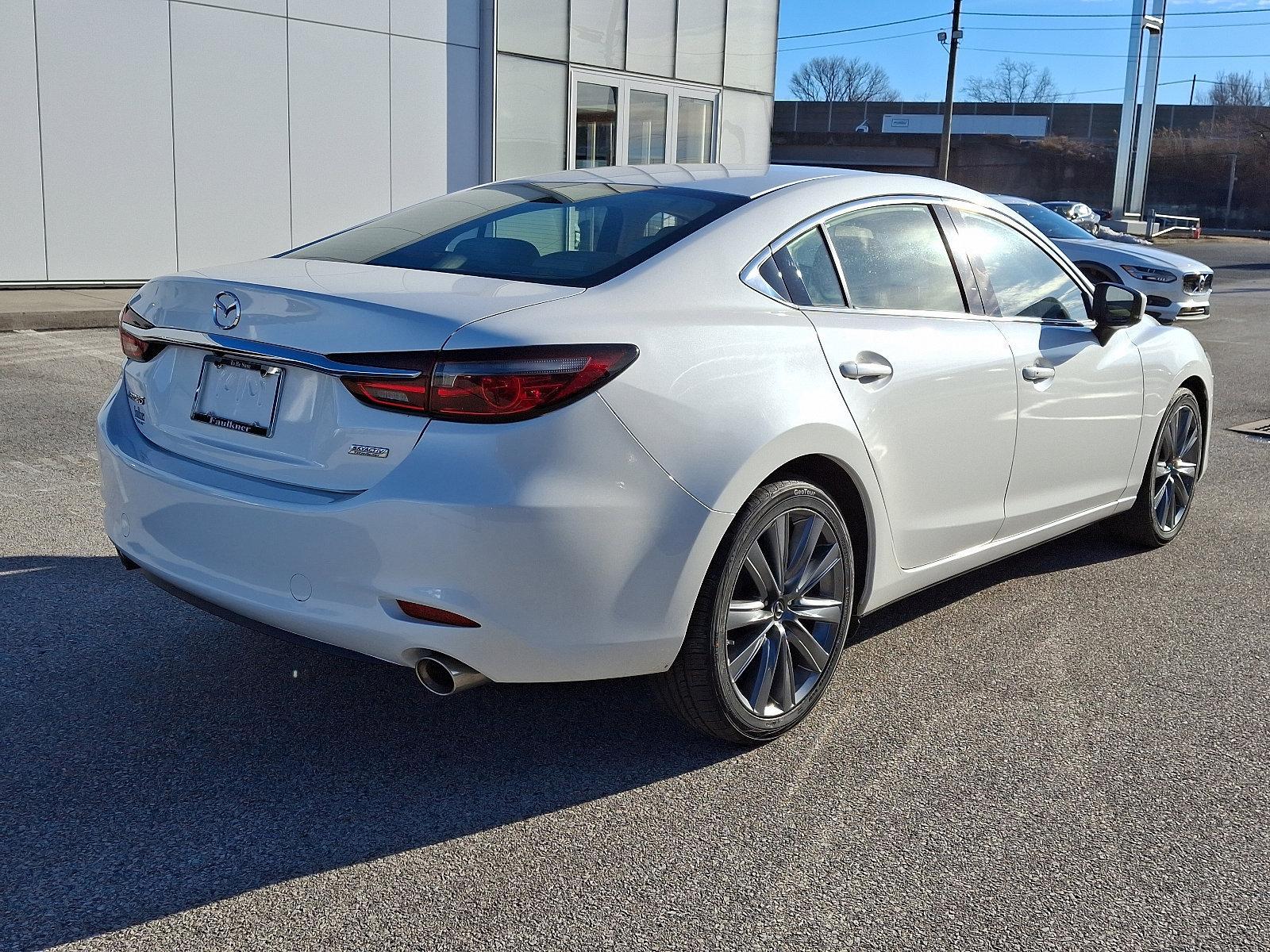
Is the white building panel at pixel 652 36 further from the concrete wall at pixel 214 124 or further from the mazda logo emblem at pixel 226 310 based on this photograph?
the mazda logo emblem at pixel 226 310

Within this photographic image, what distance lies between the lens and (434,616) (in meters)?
2.93

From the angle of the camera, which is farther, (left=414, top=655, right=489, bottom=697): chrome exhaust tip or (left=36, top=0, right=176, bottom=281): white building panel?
(left=36, top=0, right=176, bottom=281): white building panel

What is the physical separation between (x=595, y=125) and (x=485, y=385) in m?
17.5

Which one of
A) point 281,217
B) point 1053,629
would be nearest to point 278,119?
point 281,217

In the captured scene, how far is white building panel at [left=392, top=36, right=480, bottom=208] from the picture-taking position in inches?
686

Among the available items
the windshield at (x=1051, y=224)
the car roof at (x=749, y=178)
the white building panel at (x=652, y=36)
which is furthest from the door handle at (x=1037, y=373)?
the white building panel at (x=652, y=36)

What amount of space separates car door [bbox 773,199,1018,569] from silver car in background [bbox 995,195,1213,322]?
11.9 metres

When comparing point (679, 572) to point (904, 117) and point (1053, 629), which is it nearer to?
point (1053, 629)

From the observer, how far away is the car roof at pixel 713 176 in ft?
13.0

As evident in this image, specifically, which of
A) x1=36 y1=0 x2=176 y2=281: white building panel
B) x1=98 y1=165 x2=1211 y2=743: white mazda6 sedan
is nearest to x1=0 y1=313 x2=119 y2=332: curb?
x1=36 y1=0 x2=176 y2=281: white building panel

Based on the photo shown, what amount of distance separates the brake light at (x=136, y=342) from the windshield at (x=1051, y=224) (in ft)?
45.2

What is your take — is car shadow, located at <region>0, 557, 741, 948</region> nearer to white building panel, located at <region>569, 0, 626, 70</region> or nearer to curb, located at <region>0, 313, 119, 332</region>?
curb, located at <region>0, 313, 119, 332</region>

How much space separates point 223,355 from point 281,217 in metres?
13.9

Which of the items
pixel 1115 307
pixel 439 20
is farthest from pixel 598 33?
pixel 1115 307
